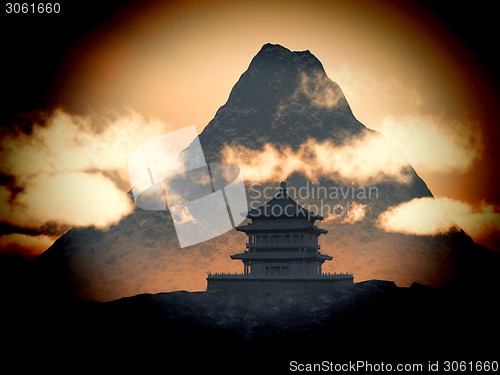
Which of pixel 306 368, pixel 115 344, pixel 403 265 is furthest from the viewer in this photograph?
pixel 403 265

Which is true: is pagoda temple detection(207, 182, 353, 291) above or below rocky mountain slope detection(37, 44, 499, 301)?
below

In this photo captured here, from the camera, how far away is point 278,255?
248 feet

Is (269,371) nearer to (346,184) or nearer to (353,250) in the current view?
(353,250)

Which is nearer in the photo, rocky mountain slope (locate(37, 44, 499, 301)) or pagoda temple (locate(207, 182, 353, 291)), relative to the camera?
pagoda temple (locate(207, 182, 353, 291))

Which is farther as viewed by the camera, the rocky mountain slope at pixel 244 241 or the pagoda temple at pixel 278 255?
the rocky mountain slope at pixel 244 241

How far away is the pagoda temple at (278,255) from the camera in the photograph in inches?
2928

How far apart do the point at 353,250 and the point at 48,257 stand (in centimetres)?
8362

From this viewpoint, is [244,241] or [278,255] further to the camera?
[244,241]

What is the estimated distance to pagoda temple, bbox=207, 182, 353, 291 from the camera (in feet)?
244

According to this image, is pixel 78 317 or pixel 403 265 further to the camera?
pixel 403 265

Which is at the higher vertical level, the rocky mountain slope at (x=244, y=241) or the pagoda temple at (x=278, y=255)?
the rocky mountain slope at (x=244, y=241)

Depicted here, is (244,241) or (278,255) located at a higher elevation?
(244,241)

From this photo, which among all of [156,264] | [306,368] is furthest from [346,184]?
[306,368]

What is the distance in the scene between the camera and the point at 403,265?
159125 millimetres
